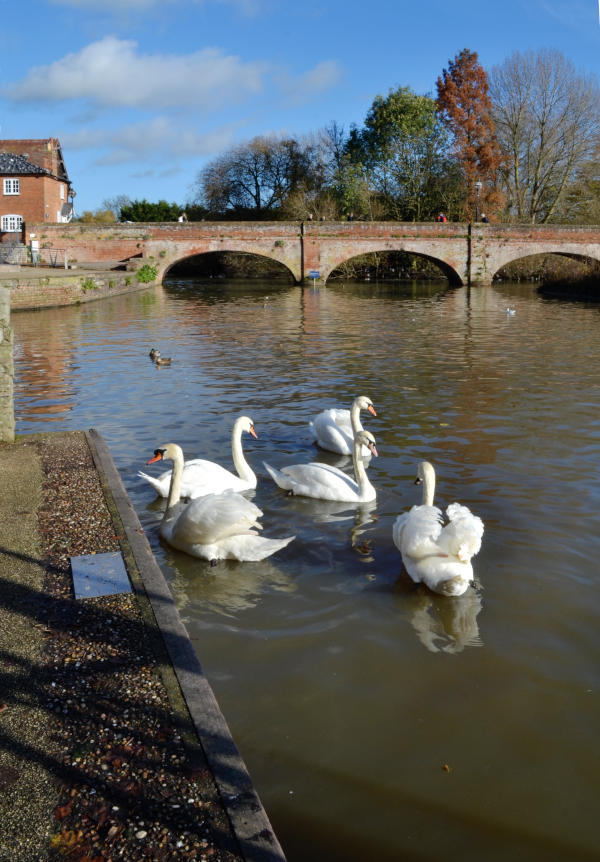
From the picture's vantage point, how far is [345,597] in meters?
4.94

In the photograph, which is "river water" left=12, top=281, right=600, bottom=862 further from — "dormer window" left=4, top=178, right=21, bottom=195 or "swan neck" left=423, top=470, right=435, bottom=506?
"dormer window" left=4, top=178, right=21, bottom=195

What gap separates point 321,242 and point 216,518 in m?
36.6

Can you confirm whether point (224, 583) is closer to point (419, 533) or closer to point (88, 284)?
point (419, 533)

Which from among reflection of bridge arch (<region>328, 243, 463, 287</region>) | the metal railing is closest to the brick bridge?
reflection of bridge arch (<region>328, 243, 463, 287</region>)

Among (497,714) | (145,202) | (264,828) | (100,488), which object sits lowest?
(497,714)

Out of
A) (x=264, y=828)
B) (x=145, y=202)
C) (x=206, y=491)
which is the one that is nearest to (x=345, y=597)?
(x=206, y=491)

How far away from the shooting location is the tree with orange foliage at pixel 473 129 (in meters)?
48.5

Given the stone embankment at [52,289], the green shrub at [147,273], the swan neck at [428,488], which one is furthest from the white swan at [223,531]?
the green shrub at [147,273]

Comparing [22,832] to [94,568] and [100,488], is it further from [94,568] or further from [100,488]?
[100,488]

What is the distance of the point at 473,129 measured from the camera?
160 ft

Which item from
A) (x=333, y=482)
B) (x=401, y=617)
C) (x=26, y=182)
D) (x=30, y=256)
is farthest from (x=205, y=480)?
(x=26, y=182)

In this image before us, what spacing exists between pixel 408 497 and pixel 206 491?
1827 millimetres

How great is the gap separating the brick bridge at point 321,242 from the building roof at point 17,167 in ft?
34.9

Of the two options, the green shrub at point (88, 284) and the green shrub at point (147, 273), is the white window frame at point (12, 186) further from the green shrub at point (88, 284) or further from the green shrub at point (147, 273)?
the green shrub at point (88, 284)
